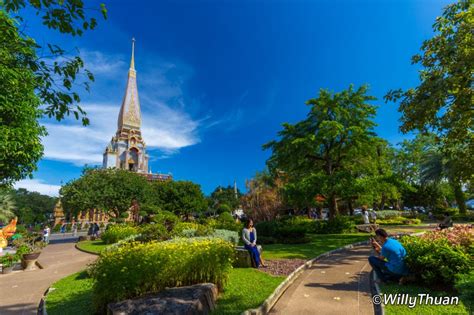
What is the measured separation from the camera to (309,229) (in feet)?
62.0

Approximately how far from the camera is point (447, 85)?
30.0ft

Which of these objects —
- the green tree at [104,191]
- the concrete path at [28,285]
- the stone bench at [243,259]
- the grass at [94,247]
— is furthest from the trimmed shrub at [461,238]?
the green tree at [104,191]

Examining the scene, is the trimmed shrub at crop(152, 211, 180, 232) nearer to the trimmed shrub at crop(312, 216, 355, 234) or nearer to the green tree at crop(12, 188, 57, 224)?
the trimmed shrub at crop(312, 216, 355, 234)

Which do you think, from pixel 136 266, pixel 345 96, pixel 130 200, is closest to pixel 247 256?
pixel 136 266

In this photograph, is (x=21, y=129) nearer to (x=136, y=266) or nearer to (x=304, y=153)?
(x=136, y=266)

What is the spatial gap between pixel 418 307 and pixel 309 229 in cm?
1450

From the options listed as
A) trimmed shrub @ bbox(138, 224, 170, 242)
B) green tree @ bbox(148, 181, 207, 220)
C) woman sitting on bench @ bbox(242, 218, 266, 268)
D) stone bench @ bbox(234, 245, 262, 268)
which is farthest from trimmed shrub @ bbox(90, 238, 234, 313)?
green tree @ bbox(148, 181, 207, 220)

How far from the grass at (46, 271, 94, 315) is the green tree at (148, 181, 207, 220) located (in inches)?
1273

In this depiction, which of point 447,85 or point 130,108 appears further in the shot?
point 130,108

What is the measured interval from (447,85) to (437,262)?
7.04 m

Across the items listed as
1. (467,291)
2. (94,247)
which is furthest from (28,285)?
(467,291)

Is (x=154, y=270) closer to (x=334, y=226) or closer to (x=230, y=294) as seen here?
(x=230, y=294)

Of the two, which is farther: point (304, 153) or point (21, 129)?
point (304, 153)

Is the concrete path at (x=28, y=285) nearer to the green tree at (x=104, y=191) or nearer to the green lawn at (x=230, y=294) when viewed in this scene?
the green lawn at (x=230, y=294)
